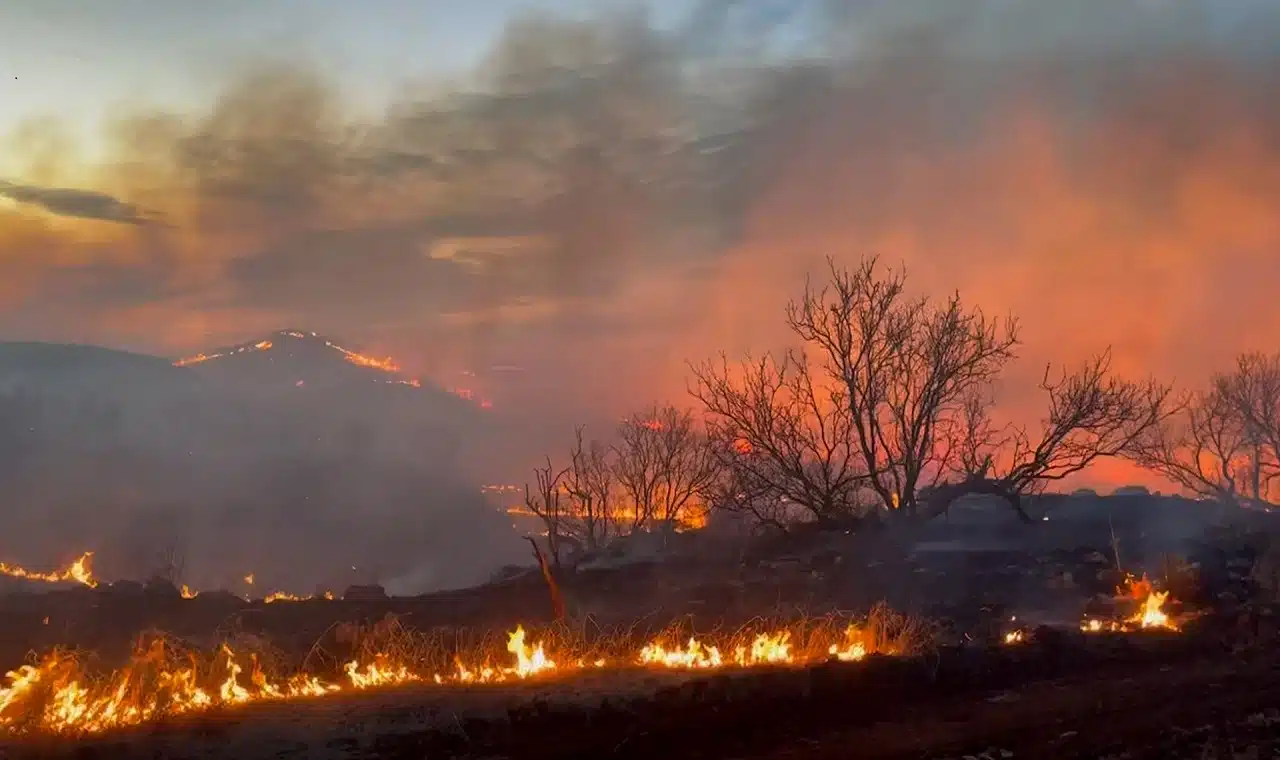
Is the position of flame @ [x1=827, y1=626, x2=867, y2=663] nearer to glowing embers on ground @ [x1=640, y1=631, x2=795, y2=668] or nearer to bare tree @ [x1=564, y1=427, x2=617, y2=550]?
glowing embers on ground @ [x1=640, y1=631, x2=795, y2=668]

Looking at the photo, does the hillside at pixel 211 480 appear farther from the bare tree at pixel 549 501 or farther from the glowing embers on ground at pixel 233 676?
the glowing embers on ground at pixel 233 676

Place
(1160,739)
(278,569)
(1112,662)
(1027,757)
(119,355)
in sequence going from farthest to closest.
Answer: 1. (119,355)
2. (278,569)
3. (1112,662)
4. (1160,739)
5. (1027,757)

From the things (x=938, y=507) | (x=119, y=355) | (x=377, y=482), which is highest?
(x=119, y=355)

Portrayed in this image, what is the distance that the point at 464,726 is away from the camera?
9406 mm

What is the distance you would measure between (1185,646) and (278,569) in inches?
3839

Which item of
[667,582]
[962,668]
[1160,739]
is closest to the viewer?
[1160,739]

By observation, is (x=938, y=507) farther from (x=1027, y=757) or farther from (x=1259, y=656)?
(x=1027, y=757)

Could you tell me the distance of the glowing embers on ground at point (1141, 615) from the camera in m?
16.8

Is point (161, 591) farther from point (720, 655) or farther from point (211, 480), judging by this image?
point (211, 480)

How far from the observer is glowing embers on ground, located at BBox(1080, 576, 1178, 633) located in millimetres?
16797

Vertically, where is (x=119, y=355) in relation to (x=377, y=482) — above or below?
above

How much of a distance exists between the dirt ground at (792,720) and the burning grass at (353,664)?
2.04 ft

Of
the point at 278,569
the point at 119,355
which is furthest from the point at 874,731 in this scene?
the point at 119,355

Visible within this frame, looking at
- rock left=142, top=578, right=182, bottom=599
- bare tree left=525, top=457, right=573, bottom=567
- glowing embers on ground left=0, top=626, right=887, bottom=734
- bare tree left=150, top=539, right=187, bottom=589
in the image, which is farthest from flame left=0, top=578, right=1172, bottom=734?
bare tree left=150, top=539, right=187, bottom=589
